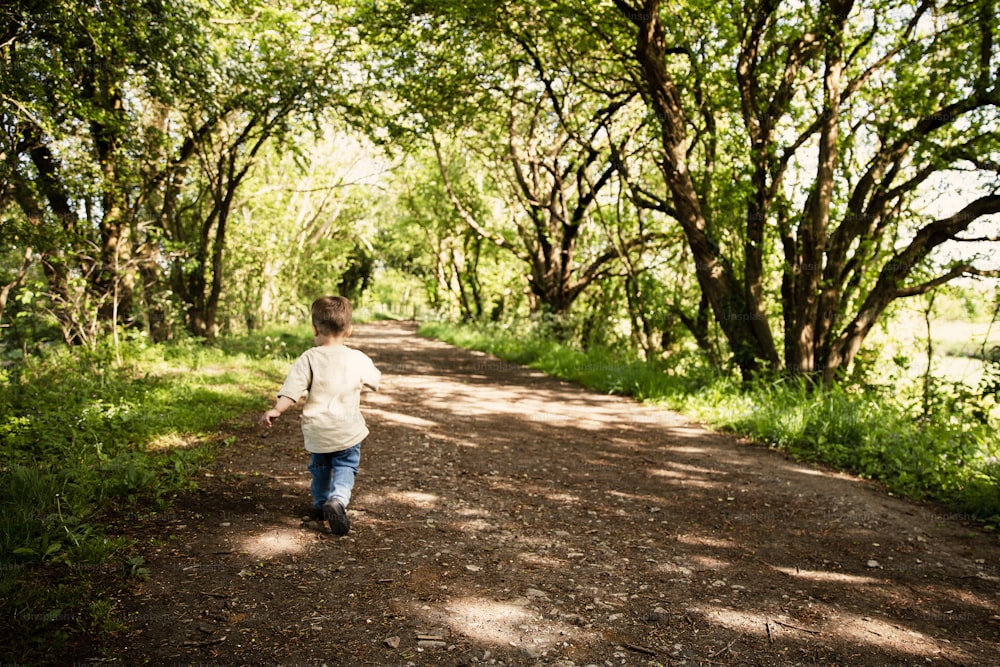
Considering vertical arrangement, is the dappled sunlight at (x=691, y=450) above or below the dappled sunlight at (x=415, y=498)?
above

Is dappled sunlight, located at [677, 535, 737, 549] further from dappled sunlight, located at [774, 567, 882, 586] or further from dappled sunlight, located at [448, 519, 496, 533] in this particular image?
dappled sunlight, located at [448, 519, 496, 533]

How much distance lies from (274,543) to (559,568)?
5.78 feet

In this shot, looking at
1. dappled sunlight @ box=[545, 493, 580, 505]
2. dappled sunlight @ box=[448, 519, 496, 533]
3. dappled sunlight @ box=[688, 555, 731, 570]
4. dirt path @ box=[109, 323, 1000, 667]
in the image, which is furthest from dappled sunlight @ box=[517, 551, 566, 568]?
dappled sunlight @ box=[545, 493, 580, 505]

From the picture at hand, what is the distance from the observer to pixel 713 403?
27.1 feet

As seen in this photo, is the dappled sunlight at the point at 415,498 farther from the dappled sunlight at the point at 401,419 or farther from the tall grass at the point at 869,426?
the tall grass at the point at 869,426

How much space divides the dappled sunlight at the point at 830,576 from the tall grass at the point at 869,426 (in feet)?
5.83

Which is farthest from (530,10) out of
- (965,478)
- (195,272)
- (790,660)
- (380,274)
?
(380,274)

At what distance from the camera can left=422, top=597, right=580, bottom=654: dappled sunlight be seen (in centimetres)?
284

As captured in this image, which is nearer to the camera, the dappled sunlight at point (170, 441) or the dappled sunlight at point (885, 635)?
the dappled sunlight at point (885, 635)

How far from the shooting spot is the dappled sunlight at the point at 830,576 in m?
3.60

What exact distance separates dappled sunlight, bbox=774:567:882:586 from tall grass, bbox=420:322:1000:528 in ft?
5.83

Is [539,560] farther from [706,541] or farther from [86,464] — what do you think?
[86,464]

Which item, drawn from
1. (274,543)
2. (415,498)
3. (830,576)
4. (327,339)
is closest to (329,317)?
(327,339)

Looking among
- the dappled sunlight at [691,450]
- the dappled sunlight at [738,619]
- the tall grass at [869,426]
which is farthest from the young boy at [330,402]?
the tall grass at [869,426]
